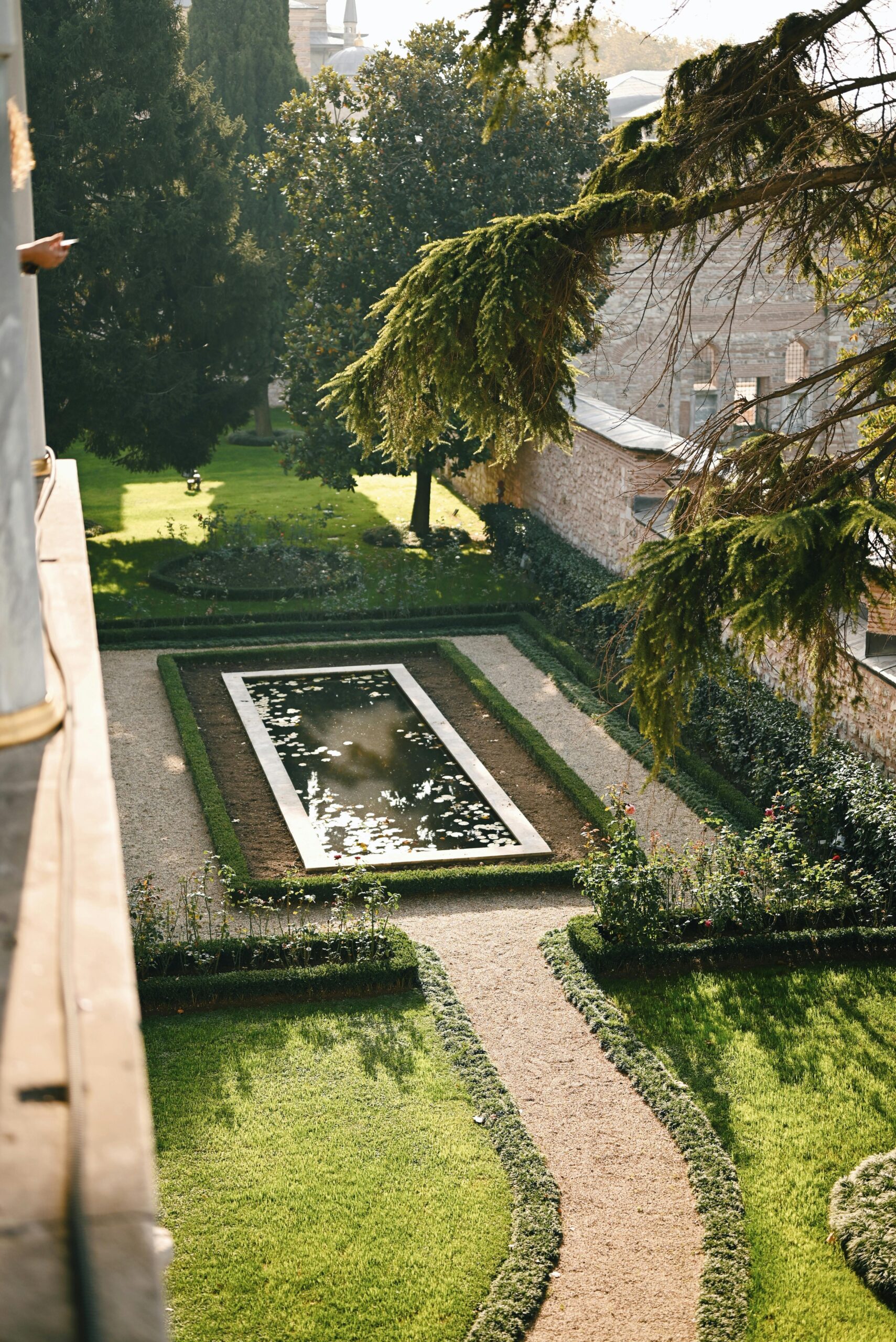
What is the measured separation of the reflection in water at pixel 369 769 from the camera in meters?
10.1

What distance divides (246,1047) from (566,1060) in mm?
1783

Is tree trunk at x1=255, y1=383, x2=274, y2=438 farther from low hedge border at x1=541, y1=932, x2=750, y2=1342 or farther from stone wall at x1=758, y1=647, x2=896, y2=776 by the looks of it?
low hedge border at x1=541, y1=932, x2=750, y2=1342

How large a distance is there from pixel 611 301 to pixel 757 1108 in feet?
55.0

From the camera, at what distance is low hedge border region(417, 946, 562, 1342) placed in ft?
17.1

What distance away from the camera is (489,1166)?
6.13 m

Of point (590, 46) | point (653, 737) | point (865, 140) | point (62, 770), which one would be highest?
point (590, 46)

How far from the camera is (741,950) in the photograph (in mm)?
8141

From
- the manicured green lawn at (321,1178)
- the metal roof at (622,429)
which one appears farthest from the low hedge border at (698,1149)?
the metal roof at (622,429)

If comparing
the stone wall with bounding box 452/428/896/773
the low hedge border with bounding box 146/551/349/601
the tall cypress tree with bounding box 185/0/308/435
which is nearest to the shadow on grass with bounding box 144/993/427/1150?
the stone wall with bounding box 452/428/896/773

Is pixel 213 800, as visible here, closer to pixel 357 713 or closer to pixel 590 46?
pixel 357 713

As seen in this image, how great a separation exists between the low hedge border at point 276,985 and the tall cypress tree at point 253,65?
18.4m

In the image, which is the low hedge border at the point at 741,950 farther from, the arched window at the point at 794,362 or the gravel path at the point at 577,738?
the arched window at the point at 794,362

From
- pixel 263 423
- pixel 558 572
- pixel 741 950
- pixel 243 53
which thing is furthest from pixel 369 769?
pixel 243 53

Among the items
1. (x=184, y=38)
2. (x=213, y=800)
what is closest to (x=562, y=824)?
(x=213, y=800)
